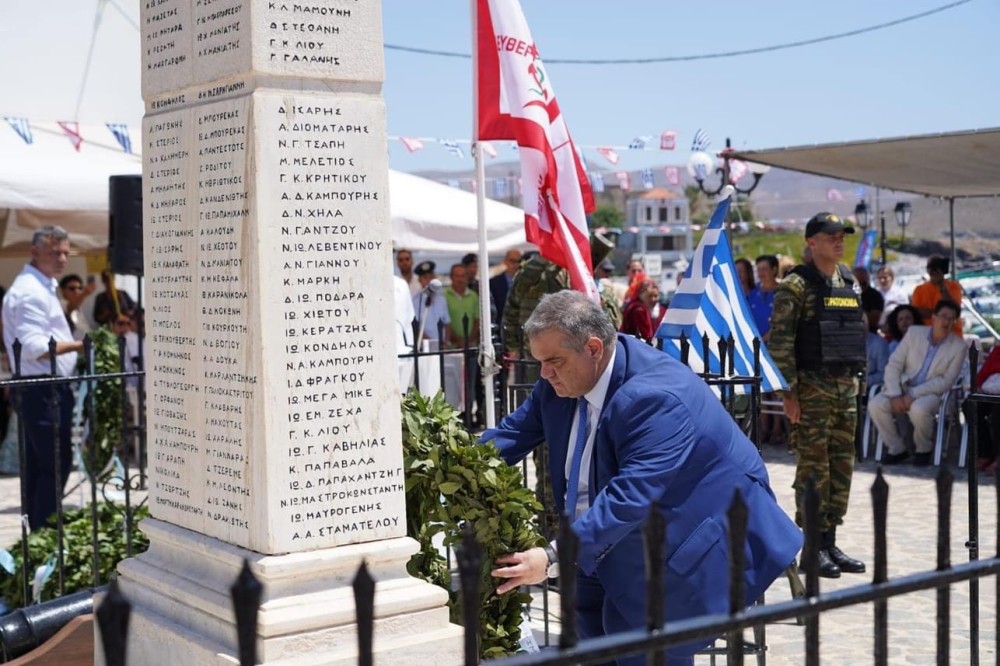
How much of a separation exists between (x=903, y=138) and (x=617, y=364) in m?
7.10

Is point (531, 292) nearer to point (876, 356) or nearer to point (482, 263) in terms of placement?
point (482, 263)

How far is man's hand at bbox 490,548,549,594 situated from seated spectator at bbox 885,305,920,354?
910 centimetres

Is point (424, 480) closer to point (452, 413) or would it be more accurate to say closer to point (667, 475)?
point (452, 413)

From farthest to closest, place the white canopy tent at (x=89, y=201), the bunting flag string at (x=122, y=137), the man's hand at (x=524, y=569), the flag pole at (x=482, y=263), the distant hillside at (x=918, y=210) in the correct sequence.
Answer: the distant hillside at (x=918, y=210) → the bunting flag string at (x=122, y=137) → the white canopy tent at (x=89, y=201) → the flag pole at (x=482, y=263) → the man's hand at (x=524, y=569)

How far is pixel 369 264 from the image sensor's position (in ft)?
11.3

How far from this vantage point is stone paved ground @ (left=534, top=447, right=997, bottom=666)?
5645 millimetres

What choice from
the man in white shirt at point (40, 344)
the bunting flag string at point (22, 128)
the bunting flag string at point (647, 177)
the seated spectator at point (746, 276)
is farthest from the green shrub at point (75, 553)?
the bunting flag string at point (647, 177)

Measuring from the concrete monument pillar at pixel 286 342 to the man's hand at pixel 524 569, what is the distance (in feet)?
0.74

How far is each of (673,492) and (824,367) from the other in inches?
150

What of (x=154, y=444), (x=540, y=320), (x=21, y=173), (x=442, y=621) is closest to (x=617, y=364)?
(x=540, y=320)

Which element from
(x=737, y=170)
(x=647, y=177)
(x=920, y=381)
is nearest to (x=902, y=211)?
(x=647, y=177)

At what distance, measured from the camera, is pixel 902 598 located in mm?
6723

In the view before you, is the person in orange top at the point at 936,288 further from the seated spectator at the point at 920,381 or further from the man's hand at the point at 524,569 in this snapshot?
the man's hand at the point at 524,569

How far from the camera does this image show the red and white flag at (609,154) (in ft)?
55.7
